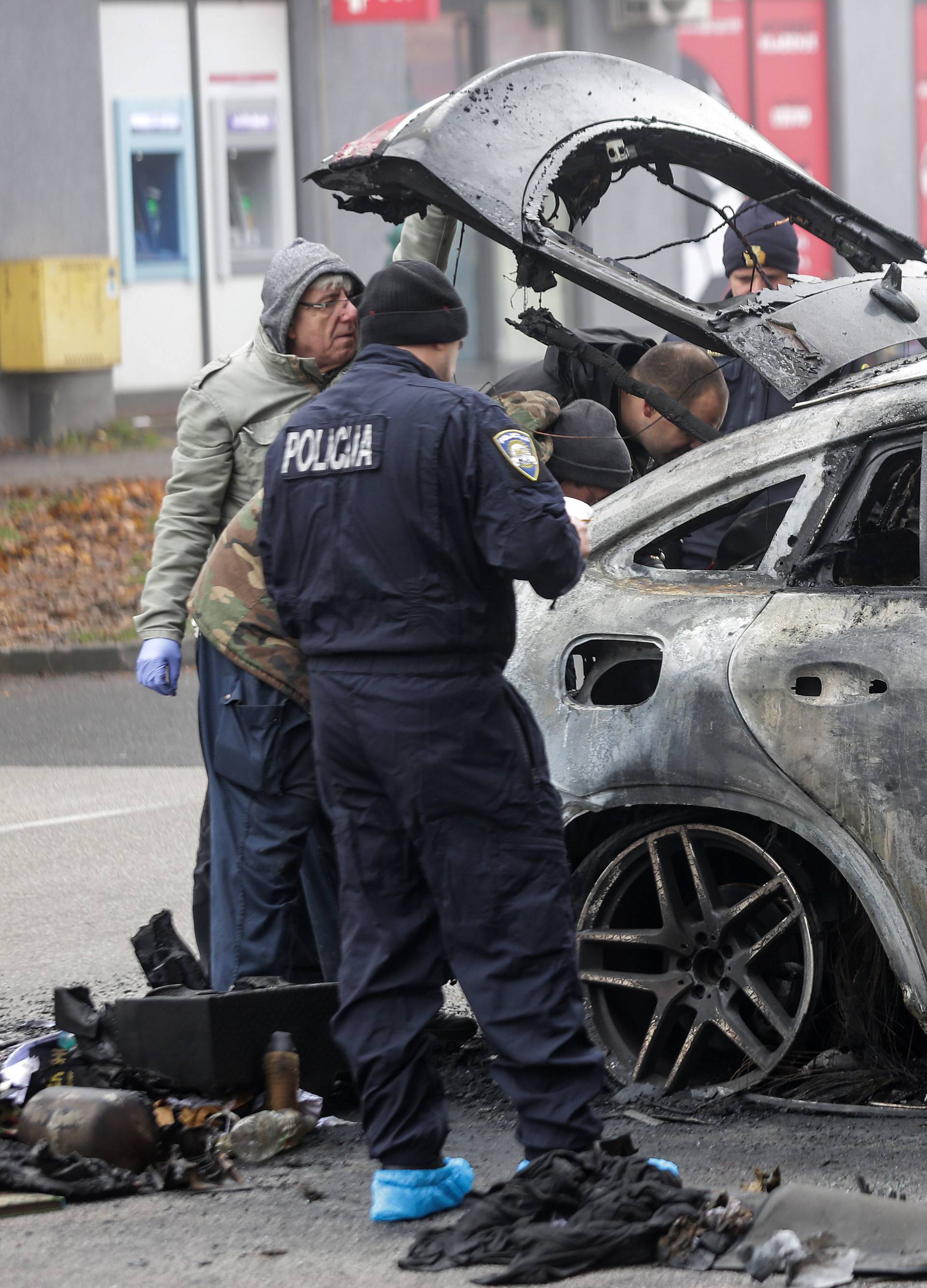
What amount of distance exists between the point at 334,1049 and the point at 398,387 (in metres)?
1.59

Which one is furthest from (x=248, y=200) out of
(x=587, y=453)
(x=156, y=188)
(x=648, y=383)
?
(x=587, y=453)

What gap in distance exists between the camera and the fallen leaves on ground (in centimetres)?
1195

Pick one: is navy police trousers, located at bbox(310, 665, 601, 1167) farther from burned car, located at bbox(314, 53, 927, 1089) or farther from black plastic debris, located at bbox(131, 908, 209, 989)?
black plastic debris, located at bbox(131, 908, 209, 989)

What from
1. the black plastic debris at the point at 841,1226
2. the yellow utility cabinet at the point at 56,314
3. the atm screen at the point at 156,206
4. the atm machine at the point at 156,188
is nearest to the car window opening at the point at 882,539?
the black plastic debris at the point at 841,1226

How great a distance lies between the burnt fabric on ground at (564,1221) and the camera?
3.39 m

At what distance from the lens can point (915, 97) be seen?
87.1 feet

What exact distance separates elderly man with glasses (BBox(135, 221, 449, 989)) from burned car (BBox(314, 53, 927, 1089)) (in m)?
0.47

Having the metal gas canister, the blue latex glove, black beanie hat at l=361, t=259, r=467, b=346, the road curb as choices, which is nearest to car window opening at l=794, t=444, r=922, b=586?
black beanie hat at l=361, t=259, r=467, b=346

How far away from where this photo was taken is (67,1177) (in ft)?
12.8

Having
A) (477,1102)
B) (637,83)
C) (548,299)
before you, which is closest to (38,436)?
(548,299)

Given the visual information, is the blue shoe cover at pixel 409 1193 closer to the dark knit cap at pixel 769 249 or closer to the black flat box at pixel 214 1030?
the black flat box at pixel 214 1030

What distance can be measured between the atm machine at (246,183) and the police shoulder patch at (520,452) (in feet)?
57.7

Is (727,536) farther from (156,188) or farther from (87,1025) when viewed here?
(156,188)

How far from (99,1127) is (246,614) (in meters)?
1.21
